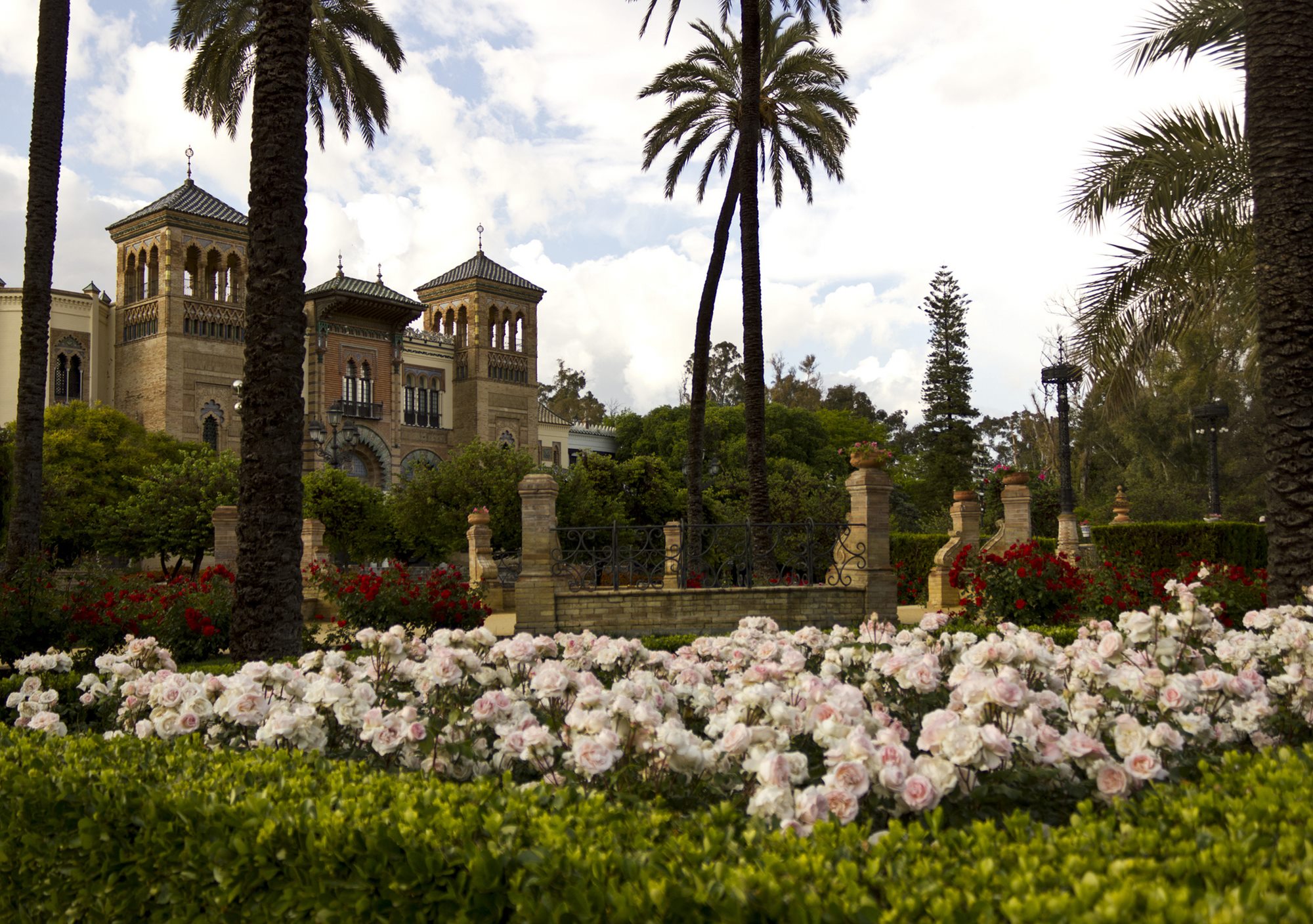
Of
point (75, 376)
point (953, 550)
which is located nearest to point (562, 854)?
point (953, 550)

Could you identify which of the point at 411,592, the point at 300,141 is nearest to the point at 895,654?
the point at 300,141

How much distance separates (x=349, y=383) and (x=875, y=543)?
39968 mm

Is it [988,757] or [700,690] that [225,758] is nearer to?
[700,690]

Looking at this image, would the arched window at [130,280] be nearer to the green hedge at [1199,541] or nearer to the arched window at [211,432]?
the arched window at [211,432]

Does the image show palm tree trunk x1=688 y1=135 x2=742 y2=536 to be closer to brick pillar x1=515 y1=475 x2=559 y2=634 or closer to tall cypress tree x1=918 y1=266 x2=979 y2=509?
brick pillar x1=515 y1=475 x2=559 y2=634

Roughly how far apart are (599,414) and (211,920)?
75999 mm

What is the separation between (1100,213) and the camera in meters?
13.9

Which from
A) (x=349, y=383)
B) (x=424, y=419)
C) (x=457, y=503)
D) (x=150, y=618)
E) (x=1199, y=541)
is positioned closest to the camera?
(x=150, y=618)

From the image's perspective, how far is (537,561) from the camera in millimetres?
13062

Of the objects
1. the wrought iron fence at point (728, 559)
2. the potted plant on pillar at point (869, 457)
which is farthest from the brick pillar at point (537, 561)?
the potted plant on pillar at point (869, 457)

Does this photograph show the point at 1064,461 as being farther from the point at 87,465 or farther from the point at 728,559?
the point at 87,465

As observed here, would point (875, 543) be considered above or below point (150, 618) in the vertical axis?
above

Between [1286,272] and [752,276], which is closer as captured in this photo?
[1286,272]

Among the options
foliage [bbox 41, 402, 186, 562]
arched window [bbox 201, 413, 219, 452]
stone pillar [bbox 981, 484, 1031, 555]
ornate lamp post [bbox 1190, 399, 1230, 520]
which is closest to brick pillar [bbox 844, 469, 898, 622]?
stone pillar [bbox 981, 484, 1031, 555]
